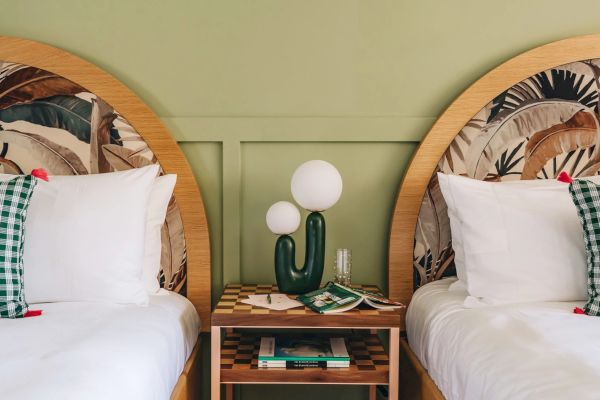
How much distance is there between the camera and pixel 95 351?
1.29 metres

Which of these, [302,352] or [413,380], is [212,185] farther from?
[413,380]

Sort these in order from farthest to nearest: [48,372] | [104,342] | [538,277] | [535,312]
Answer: [538,277] < [535,312] < [104,342] < [48,372]

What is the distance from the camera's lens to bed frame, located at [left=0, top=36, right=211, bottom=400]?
2.01 m

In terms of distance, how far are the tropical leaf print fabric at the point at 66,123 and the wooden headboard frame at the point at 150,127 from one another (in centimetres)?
3

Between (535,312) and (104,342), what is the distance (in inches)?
43.0

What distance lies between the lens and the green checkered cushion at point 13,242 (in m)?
1.55

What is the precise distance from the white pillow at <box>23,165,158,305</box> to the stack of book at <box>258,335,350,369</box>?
1.30 ft

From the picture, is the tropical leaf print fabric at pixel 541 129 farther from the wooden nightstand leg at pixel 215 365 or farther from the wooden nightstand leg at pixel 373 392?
the wooden nightstand leg at pixel 215 365

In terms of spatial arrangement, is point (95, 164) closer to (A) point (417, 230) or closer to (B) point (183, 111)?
(B) point (183, 111)

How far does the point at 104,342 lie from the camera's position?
1350 mm

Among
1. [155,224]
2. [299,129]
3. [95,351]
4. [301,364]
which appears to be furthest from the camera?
[299,129]

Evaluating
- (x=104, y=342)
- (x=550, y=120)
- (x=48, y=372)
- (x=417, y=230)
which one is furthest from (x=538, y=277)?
(x=48, y=372)

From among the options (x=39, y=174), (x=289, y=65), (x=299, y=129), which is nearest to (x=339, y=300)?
(x=299, y=129)

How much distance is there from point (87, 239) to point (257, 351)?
61 cm
